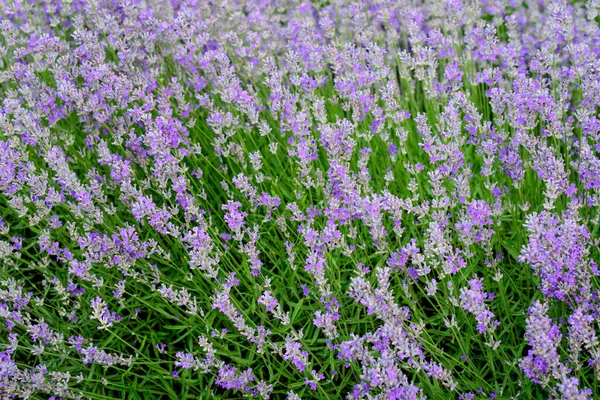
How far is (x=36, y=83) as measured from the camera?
3734 mm

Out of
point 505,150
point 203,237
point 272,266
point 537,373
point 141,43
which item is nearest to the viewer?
point 537,373

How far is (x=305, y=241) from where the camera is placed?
3191 millimetres

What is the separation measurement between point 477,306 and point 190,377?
64.9 inches

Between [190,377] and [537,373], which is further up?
[537,373]

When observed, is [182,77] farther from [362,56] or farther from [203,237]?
[203,237]

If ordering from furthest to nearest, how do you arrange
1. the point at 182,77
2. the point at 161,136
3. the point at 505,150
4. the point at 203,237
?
the point at 182,77 → the point at 505,150 → the point at 161,136 → the point at 203,237

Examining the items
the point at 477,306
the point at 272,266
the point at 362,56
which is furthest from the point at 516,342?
the point at 362,56

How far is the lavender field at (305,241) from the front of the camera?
252cm

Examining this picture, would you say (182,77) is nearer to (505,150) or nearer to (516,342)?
(505,150)

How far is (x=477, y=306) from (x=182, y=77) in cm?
292

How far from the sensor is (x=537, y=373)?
2.33 meters

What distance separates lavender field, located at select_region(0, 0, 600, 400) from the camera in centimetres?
252

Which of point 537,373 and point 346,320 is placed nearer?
point 537,373

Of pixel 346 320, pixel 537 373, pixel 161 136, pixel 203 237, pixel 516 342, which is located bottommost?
pixel 516 342
